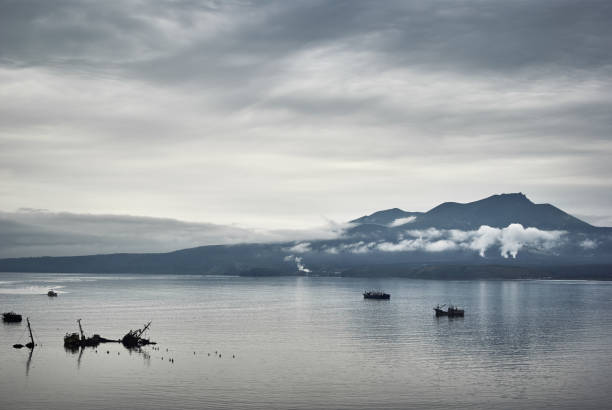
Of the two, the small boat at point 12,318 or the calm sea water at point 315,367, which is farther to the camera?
the small boat at point 12,318

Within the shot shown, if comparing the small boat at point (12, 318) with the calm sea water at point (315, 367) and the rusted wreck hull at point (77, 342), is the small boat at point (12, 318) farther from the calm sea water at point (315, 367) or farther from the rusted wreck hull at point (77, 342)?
the rusted wreck hull at point (77, 342)

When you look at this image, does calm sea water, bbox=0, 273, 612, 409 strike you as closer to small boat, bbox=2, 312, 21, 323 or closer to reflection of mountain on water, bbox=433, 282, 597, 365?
reflection of mountain on water, bbox=433, 282, 597, 365

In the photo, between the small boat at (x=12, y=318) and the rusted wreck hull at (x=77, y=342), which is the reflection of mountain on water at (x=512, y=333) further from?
the small boat at (x=12, y=318)

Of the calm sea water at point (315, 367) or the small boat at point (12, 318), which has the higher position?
the small boat at point (12, 318)

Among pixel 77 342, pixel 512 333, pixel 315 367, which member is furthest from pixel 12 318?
pixel 512 333

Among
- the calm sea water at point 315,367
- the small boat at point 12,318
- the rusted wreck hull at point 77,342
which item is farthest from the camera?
the small boat at point 12,318

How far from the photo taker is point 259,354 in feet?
359

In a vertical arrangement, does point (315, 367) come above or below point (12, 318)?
below

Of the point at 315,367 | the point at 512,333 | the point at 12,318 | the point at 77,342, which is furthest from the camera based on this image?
the point at 12,318

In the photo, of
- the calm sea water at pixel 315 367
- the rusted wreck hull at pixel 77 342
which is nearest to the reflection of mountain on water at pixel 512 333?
the calm sea water at pixel 315 367

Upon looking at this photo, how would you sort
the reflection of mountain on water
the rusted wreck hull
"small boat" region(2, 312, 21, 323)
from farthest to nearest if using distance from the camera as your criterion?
1. "small boat" region(2, 312, 21, 323)
2. the reflection of mountain on water
3. the rusted wreck hull

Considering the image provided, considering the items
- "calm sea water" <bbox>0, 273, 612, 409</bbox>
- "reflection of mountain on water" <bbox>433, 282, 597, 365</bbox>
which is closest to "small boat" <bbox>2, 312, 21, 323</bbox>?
"calm sea water" <bbox>0, 273, 612, 409</bbox>

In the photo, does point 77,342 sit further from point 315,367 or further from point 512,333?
point 512,333

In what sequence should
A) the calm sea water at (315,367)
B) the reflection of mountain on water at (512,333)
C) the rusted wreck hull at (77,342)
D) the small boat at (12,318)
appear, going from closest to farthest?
the calm sea water at (315,367)
the rusted wreck hull at (77,342)
the reflection of mountain on water at (512,333)
the small boat at (12,318)
